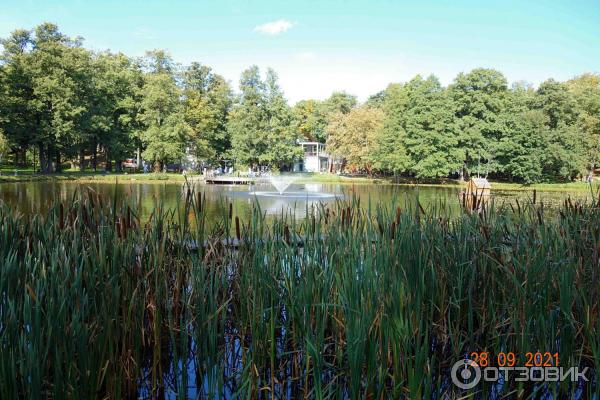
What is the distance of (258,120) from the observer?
4791 centimetres

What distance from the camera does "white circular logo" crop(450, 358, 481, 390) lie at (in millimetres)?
2598

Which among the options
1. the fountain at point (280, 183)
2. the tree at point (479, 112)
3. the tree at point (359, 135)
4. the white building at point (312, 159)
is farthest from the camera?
the white building at point (312, 159)

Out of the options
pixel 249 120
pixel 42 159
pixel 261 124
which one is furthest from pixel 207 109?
pixel 42 159

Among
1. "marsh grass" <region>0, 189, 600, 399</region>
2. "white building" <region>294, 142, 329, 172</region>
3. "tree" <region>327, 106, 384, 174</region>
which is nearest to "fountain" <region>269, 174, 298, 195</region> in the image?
"tree" <region>327, 106, 384, 174</region>

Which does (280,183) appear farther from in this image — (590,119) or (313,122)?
(313,122)

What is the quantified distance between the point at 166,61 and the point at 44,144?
54.5 ft

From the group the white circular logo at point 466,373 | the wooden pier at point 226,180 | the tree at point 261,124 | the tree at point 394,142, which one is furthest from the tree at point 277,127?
the white circular logo at point 466,373

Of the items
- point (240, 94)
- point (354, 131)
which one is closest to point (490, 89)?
point (354, 131)

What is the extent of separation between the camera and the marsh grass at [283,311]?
2225 millimetres

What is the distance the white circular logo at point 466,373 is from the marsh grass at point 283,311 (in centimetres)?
6

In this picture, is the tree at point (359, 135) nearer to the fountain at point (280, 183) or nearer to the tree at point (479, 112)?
the tree at point (479, 112)
